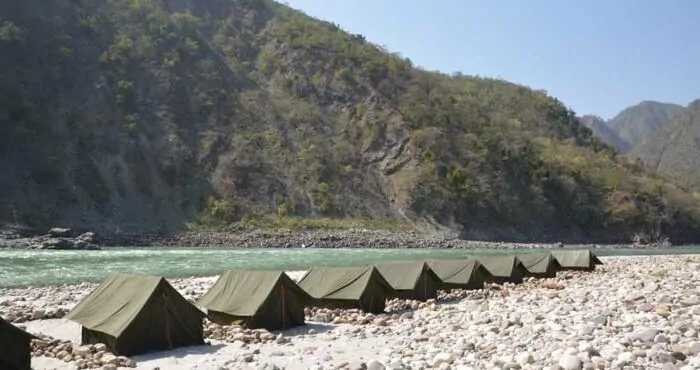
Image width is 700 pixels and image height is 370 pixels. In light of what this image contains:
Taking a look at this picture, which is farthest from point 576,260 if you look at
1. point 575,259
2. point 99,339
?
point 99,339

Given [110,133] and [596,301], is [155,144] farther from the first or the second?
[596,301]

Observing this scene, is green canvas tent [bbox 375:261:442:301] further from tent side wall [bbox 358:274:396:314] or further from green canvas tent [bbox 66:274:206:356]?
green canvas tent [bbox 66:274:206:356]

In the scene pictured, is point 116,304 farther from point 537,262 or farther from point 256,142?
point 256,142

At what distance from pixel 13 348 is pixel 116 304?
394 cm

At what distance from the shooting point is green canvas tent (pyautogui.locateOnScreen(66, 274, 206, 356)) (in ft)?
47.3

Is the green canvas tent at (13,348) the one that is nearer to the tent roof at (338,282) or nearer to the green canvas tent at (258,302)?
the green canvas tent at (258,302)

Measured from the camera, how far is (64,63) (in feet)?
291

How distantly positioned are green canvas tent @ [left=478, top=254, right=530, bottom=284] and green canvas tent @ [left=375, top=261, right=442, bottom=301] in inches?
216

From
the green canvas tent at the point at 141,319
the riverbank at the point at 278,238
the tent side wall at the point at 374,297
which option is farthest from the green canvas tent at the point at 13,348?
the riverbank at the point at 278,238

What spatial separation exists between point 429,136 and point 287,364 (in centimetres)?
8719

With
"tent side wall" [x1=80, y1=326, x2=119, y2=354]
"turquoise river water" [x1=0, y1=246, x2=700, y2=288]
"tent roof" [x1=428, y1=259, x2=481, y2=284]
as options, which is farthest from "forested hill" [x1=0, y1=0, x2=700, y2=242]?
"tent side wall" [x1=80, y1=326, x2=119, y2=354]

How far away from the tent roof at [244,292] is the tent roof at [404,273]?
490cm

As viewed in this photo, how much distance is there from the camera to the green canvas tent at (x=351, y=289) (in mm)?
20078

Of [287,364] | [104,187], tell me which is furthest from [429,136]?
[287,364]
